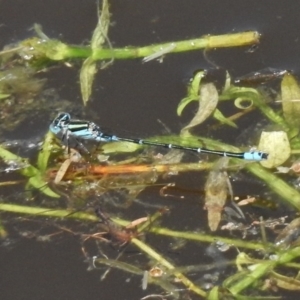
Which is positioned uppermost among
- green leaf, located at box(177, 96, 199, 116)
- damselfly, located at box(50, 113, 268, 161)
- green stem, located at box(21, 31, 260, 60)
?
green stem, located at box(21, 31, 260, 60)

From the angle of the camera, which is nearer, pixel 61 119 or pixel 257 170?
pixel 257 170

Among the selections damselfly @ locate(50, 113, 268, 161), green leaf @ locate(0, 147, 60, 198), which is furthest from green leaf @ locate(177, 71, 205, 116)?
green leaf @ locate(0, 147, 60, 198)

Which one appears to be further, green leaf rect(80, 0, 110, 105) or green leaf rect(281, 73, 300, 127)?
green leaf rect(80, 0, 110, 105)

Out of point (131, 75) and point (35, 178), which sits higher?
point (131, 75)

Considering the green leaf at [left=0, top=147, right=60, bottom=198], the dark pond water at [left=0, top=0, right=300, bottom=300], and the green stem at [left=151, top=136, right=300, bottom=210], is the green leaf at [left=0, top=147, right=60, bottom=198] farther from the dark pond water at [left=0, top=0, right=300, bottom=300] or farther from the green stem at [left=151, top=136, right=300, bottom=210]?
the green stem at [left=151, top=136, right=300, bottom=210]

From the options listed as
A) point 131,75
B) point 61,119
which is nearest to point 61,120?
point 61,119

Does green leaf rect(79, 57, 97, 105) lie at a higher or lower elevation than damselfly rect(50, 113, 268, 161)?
higher

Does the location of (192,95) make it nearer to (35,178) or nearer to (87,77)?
(87,77)
